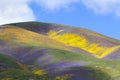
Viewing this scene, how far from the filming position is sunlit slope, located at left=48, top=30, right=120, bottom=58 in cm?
12838

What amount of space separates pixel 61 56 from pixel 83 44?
166 feet

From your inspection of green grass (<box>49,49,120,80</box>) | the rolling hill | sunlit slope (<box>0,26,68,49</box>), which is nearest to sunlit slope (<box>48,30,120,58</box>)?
the rolling hill

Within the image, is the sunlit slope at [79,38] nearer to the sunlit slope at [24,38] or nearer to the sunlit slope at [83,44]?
the sunlit slope at [83,44]

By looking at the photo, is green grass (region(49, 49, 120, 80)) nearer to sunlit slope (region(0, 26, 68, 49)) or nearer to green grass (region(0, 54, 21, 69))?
green grass (region(0, 54, 21, 69))

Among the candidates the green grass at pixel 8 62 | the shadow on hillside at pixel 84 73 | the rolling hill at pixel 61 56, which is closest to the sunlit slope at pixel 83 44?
the rolling hill at pixel 61 56

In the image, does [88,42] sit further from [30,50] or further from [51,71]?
[51,71]

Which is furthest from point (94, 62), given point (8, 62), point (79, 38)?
point (79, 38)

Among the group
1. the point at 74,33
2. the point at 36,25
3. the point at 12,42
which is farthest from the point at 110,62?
the point at 36,25

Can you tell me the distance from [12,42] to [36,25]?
5583 centimetres

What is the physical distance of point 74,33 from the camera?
15188 centimetres

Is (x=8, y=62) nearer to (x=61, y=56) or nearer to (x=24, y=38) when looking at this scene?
(x=61, y=56)

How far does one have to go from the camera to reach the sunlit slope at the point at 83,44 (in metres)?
128

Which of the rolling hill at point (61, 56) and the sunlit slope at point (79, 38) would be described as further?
the sunlit slope at point (79, 38)

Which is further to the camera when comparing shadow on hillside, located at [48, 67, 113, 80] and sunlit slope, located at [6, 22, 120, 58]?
sunlit slope, located at [6, 22, 120, 58]
